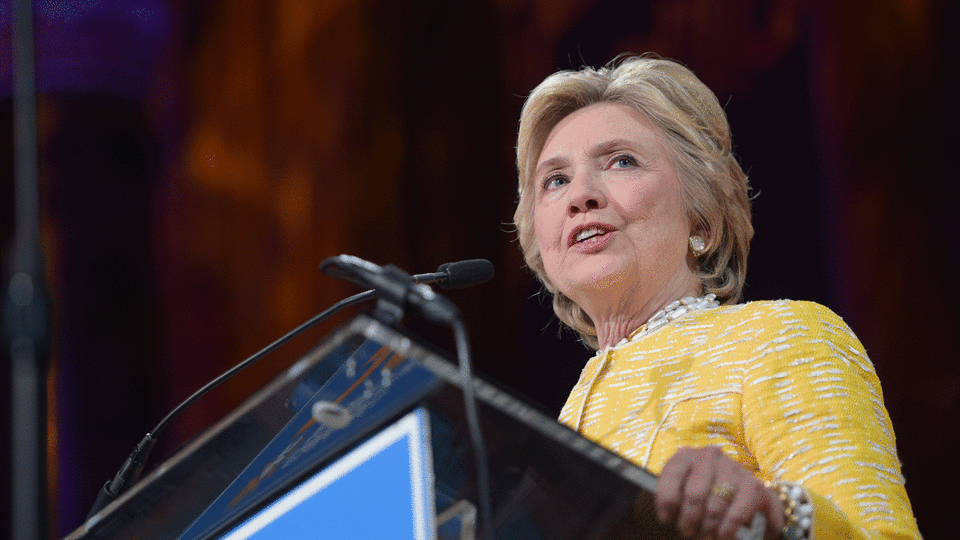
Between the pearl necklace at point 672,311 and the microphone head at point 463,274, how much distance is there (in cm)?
55

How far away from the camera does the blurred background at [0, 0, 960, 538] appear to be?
2400 mm

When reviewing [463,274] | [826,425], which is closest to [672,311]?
[826,425]

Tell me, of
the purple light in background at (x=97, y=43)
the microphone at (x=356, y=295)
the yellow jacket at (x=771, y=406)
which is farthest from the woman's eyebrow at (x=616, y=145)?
the purple light in background at (x=97, y=43)

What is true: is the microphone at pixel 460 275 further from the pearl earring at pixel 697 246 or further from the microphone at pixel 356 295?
the pearl earring at pixel 697 246

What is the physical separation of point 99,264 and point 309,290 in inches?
25.3

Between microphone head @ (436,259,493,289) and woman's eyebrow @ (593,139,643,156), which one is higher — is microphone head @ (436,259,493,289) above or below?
below

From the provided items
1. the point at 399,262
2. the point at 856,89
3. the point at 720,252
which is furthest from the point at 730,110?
the point at 399,262

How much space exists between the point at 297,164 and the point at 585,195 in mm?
1546

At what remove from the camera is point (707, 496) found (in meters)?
0.77

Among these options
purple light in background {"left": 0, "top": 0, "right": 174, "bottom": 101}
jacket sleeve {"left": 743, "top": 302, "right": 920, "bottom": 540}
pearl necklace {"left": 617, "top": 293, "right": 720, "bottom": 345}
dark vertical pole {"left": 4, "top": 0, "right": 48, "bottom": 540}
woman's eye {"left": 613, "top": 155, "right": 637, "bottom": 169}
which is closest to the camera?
dark vertical pole {"left": 4, "top": 0, "right": 48, "bottom": 540}

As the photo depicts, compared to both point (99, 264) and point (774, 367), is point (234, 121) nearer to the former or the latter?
point (99, 264)

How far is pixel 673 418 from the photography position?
130 cm

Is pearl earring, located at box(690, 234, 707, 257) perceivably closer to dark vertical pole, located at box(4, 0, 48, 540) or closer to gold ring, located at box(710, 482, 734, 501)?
gold ring, located at box(710, 482, 734, 501)

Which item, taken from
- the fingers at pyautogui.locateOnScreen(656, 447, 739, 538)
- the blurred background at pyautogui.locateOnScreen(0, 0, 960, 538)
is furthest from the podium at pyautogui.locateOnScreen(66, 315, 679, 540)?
the blurred background at pyautogui.locateOnScreen(0, 0, 960, 538)
